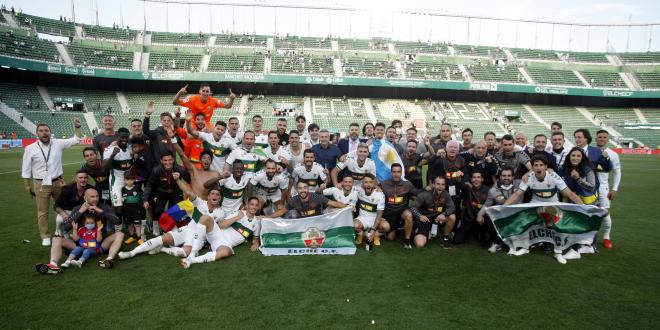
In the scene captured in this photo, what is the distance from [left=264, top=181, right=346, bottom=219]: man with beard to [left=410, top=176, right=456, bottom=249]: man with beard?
1.43 metres

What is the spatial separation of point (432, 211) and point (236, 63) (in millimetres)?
39433

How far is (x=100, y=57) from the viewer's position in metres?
38.5

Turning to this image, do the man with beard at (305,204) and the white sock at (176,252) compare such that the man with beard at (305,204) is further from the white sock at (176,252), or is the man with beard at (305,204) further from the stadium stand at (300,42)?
the stadium stand at (300,42)

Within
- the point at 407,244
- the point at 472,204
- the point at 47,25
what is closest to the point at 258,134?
the point at 407,244

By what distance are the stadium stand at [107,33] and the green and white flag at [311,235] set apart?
45965 millimetres

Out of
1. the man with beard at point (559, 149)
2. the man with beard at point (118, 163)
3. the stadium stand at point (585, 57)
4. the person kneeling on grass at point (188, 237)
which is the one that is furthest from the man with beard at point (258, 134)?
the stadium stand at point (585, 57)

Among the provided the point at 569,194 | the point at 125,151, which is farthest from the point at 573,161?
the point at 125,151

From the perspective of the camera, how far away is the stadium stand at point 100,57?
37.5 meters

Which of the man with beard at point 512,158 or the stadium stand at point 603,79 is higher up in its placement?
the stadium stand at point 603,79

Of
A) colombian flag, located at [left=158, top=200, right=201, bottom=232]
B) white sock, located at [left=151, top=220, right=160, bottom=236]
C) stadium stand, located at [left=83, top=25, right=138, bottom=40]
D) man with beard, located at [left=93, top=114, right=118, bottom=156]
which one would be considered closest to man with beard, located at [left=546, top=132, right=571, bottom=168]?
colombian flag, located at [left=158, top=200, right=201, bottom=232]

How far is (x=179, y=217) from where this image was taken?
6438 mm

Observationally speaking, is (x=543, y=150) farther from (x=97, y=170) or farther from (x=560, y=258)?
(x=97, y=170)

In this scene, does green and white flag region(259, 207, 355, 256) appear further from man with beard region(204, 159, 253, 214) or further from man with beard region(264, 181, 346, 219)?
man with beard region(204, 159, 253, 214)

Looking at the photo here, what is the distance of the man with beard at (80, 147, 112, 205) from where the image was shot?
6375 millimetres
